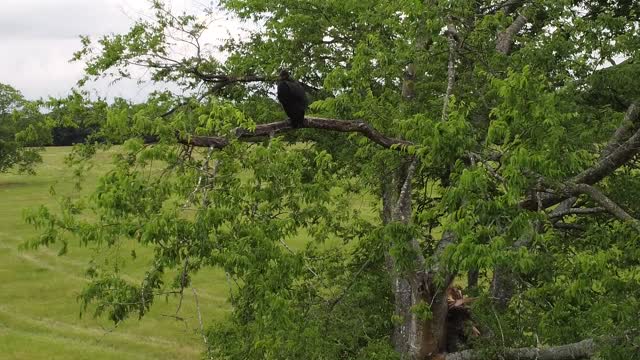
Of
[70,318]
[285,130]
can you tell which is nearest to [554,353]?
[285,130]

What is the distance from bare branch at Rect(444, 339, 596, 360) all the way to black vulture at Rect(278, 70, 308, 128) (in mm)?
4654


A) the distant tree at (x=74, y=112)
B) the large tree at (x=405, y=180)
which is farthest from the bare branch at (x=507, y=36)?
the distant tree at (x=74, y=112)

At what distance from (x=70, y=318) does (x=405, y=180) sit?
26.8 m

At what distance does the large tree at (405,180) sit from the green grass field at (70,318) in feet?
29.8

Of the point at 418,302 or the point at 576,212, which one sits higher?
the point at 576,212

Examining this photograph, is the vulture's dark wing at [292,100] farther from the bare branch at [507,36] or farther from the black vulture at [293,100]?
the bare branch at [507,36]

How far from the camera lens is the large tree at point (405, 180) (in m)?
6.18

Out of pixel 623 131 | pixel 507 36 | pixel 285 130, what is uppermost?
pixel 507 36

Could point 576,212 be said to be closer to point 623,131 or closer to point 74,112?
point 623,131

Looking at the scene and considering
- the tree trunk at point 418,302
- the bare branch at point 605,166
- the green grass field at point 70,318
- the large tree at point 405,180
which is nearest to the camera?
the large tree at point 405,180

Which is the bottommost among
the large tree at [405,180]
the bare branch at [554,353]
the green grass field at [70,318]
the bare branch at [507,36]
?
the green grass field at [70,318]

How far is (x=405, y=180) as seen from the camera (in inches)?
426

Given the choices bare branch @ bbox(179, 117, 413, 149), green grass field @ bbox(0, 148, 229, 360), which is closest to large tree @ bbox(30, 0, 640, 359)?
bare branch @ bbox(179, 117, 413, 149)

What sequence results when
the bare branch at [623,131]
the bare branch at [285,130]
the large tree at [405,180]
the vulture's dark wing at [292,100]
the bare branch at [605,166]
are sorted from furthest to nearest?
the bare branch at [623,131], the bare branch at [605,166], the vulture's dark wing at [292,100], the bare branch at [285,130], the large tree at [405,180]
